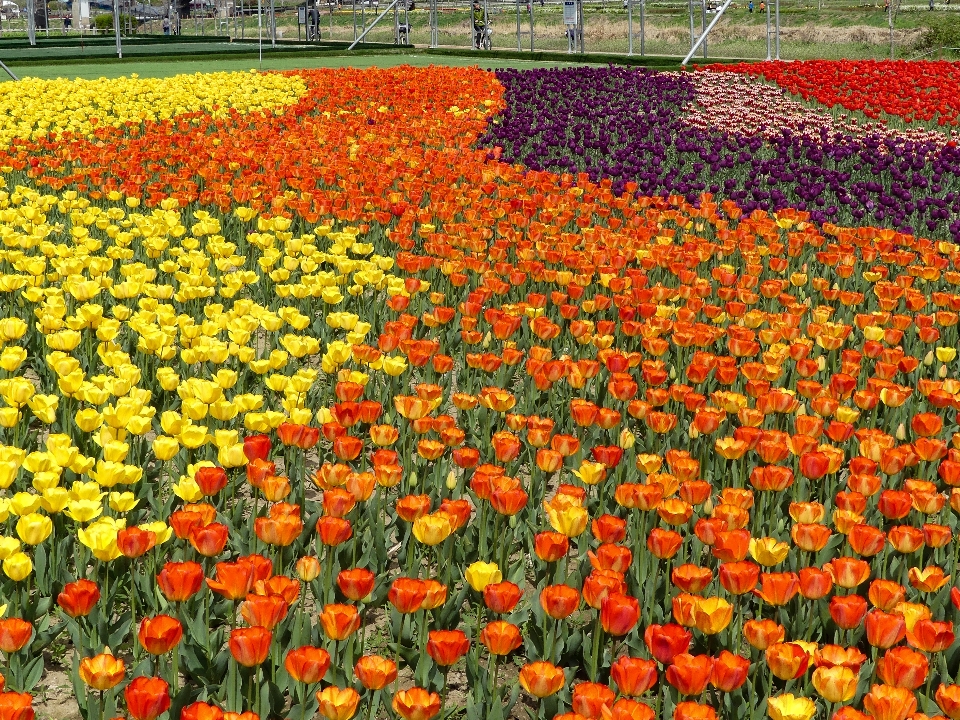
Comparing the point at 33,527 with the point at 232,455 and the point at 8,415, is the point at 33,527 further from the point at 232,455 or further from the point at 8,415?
the point at 8,415

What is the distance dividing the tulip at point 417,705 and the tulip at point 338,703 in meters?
0.10

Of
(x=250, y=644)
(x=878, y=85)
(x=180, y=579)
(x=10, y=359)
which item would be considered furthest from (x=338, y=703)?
(x=878, y=85)

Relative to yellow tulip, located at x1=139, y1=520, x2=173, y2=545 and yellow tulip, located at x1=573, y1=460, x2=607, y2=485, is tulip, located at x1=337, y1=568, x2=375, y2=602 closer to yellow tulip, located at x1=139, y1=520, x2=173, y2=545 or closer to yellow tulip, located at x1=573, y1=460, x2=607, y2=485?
yellow tulip, located at x1=139, y1=520, x2=173, y2=545

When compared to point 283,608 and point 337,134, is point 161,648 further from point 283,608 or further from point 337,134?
point 337,134

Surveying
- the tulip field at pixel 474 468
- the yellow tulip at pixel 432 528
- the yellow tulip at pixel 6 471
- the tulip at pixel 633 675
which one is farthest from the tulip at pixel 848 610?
the yellow tulip at pixel 6 471

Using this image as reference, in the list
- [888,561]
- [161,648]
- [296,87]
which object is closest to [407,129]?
[296,87]

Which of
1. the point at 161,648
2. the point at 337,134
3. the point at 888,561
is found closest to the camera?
the point at 161,648

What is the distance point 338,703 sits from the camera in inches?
101

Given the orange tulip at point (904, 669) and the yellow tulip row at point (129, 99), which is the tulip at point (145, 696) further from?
the yellow tulip row at point (129, 99)

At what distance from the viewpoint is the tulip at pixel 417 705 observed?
8.34 feet

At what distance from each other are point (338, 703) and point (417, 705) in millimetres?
182

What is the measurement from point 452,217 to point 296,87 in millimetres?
12813

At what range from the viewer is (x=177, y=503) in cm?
435

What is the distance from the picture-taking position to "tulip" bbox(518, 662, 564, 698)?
2666 mm
